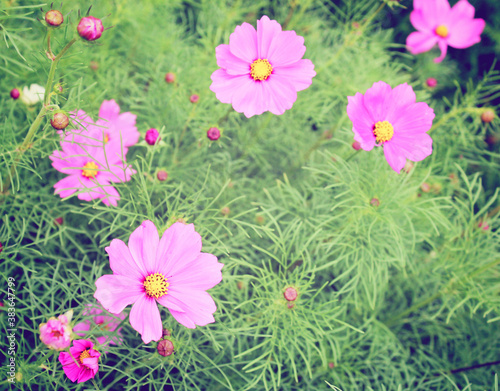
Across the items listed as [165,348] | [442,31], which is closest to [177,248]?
[165,348]

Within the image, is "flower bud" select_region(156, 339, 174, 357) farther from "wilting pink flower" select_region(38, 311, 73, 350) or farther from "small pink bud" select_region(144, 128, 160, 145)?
"small pink bud" select_region(144, 128, 160, 145)

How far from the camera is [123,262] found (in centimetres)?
75

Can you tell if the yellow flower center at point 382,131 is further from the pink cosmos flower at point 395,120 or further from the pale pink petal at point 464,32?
the pale pink petal at point 464,32

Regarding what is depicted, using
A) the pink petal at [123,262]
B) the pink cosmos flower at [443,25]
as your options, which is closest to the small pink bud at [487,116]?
the pink cosmos flower at [443,25]

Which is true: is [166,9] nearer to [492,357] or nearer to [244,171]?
[244,171]

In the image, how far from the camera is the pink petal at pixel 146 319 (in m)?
0.71

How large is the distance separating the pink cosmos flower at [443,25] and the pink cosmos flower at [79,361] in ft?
4.45

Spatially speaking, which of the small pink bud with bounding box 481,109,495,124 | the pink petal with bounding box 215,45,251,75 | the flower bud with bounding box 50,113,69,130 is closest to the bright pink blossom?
the flower bud with bounding box 50,113,69,130

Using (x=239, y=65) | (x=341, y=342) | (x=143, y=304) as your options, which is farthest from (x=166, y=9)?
(x=341, y=342)

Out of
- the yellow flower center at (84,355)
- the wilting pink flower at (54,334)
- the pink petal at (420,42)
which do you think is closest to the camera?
the wilting pink flower at (54,334)

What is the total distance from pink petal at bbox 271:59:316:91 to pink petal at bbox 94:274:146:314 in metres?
0.58

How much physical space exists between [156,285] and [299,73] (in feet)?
1.96

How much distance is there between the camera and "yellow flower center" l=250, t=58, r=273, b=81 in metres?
0.97

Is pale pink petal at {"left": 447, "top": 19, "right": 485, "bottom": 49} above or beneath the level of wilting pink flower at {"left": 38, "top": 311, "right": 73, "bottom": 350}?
above
